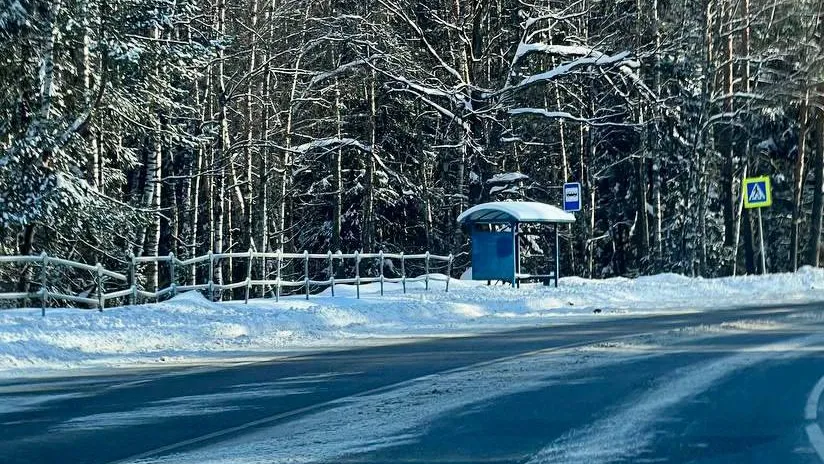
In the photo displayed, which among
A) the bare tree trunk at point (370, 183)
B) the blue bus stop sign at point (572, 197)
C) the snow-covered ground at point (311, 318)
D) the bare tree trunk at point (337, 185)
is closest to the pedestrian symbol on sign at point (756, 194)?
the snow-covered ground at point (311, 318)

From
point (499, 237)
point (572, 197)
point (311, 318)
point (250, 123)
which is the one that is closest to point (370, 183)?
point (250, 123)

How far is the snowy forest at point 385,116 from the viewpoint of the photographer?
1021 inches

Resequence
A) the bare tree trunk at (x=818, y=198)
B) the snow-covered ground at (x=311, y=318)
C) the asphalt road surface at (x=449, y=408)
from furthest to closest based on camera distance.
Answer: the bare tree trunk at (x=818, y=198), the snow-covered ground at (x=311, y=318), the asphalt road surface at (x=449, y=408)

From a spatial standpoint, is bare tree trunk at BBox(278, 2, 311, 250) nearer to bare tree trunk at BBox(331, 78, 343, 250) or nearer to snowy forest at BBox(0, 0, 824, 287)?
snowy forest at BBox(0, 0, 824, 287)

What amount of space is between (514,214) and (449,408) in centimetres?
1928

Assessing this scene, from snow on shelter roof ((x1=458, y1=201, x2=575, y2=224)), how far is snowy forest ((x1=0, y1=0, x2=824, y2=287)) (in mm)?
5095

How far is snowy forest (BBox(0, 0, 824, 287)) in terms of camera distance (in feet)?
85.0

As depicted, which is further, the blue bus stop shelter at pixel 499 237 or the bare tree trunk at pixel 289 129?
the bare tree trunk at pixel 289 129

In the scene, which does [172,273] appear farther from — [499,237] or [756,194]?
[756,194]

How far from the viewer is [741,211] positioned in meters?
54.8

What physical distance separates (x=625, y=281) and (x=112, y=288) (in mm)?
18528

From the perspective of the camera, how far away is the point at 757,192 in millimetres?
36344

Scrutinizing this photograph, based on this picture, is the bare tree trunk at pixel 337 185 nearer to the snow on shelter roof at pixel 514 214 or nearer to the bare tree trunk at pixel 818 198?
the snow on shelter roof at pixel 514 214

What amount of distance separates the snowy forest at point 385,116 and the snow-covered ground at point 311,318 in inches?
213
